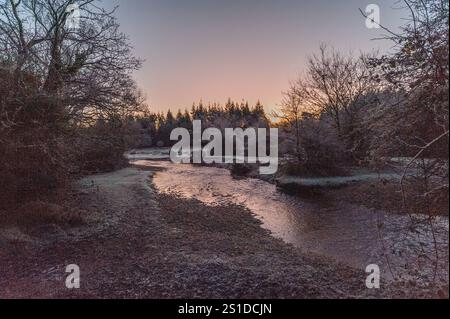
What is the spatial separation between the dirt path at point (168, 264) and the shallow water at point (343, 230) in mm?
983

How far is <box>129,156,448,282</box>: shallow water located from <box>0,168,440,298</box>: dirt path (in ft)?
3.22

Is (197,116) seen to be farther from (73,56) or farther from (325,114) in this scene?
(73,56)

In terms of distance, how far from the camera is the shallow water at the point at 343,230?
683 cm

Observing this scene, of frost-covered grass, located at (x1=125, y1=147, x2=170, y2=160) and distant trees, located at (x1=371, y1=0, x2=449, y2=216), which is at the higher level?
distant trees, located at (x1=371, y1=0, x2=449, y2=216)

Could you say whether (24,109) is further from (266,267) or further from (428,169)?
(428,169)

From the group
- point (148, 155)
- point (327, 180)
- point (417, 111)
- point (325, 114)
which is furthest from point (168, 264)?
point (148, 155)

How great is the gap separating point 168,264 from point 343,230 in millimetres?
5878

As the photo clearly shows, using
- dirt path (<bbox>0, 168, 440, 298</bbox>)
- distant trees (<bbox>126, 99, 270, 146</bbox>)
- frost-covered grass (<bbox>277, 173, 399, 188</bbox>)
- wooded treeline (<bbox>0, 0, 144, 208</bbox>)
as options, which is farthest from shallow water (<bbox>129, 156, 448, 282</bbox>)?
distant trees (<bbox>126, 99, 270, 146</bbox>)

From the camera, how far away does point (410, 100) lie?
218 inches

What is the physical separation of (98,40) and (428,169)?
11068 millimetres

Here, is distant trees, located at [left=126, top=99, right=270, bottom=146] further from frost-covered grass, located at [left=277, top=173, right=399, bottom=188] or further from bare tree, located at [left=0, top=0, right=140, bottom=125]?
bare tree, located at [left=0, top=0, right=140, bottom=125]

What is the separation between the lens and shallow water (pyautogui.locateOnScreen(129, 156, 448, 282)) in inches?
269

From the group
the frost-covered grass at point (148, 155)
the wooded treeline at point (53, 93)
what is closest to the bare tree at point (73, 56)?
the wooded treeline at point (53, 93)

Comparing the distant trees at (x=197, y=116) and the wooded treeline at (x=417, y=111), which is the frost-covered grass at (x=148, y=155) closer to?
the distant trees at (x=197, y=116)
